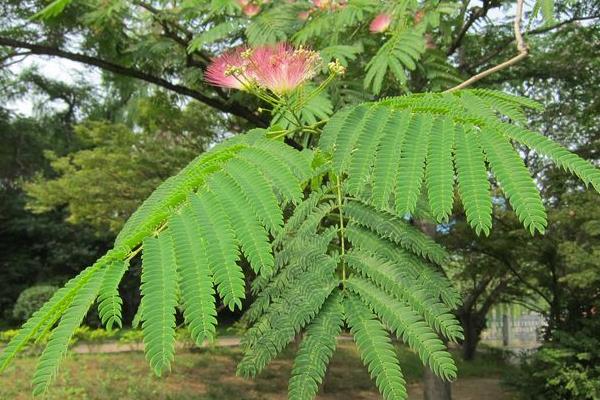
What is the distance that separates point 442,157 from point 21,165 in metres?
19.7

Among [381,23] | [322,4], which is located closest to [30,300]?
[322,4]

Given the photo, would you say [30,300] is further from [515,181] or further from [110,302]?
[515,181]

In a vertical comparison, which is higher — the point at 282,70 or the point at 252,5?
the point at 252,5

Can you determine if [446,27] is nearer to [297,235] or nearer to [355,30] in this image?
[355,30]

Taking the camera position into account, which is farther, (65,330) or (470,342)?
(470,342)

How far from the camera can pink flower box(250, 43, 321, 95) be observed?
155 centimetres

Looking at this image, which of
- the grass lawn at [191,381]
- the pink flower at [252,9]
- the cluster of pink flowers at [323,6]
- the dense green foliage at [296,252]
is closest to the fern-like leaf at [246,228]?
the dense green foliage at [296,252]

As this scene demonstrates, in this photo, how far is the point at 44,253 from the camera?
18.9 m

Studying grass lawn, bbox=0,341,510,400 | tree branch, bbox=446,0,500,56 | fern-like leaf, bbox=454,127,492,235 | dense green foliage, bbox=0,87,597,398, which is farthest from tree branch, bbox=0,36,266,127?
fern-like leaf, bbox=454,127,492,235

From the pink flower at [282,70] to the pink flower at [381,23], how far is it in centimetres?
142

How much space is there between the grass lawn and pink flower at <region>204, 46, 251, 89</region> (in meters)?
5.69

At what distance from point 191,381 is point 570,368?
18.2 ft

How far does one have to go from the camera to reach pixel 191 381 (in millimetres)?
9383

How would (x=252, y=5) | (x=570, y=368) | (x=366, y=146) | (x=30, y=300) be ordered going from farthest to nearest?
(x=30, y=300)
(x=570, y=368)
(x=252, y=5)
(x=366, y=146)
